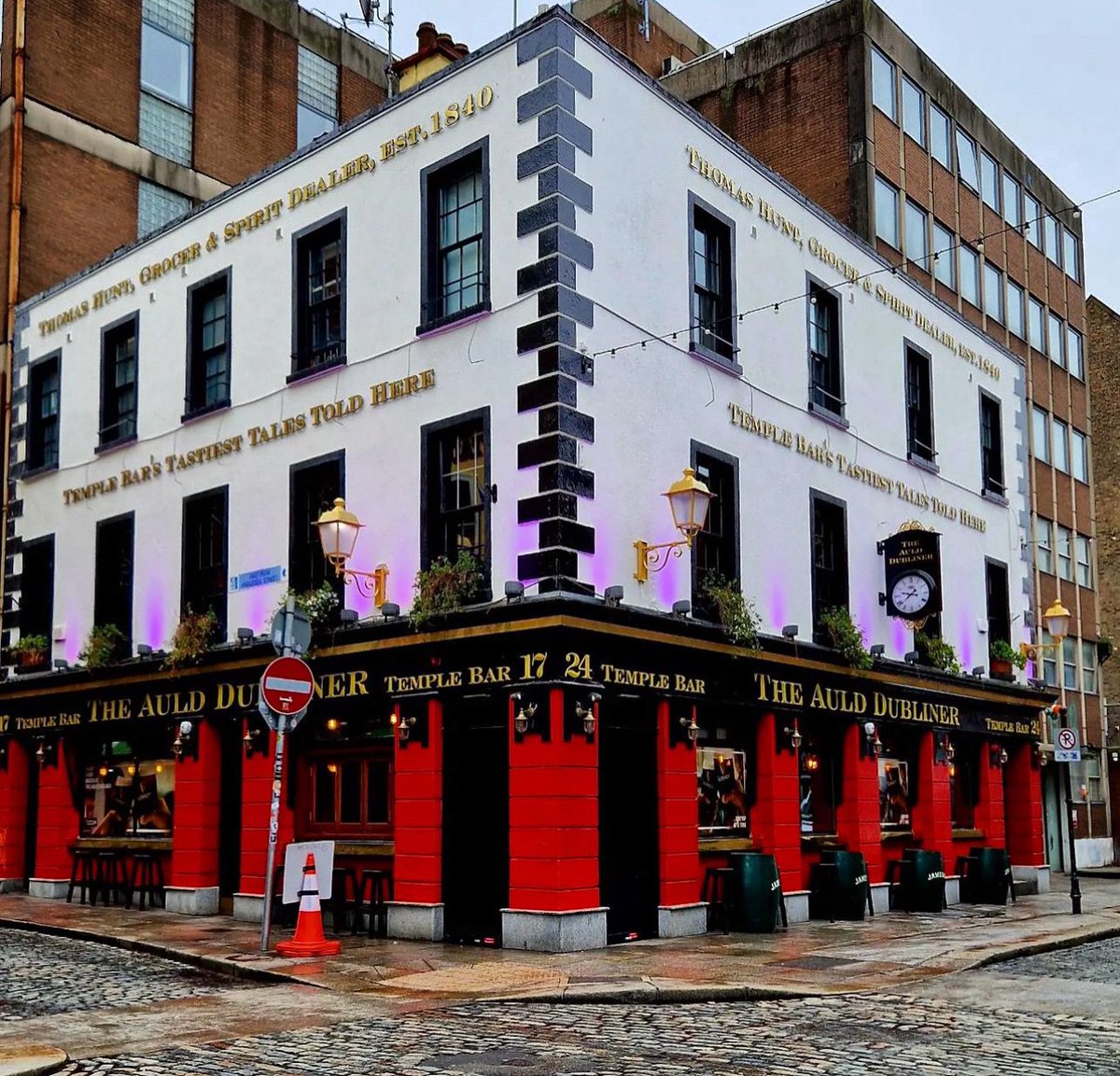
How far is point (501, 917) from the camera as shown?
633 inches

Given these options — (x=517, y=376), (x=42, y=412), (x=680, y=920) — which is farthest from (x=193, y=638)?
(x=680, y=920)

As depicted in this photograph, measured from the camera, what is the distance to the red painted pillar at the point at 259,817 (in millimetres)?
19250

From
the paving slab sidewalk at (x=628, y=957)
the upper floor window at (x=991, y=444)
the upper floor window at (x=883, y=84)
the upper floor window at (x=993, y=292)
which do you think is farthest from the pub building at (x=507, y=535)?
the upper floor window at (x=993, y=292)

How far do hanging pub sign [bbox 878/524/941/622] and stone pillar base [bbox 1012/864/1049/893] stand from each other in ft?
19.9

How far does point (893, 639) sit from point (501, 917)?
9.75m

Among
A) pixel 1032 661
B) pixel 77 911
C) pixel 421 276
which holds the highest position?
pixel 421 276

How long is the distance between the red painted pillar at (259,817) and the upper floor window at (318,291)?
524 centimetres

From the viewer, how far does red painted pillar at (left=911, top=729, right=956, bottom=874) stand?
23.3 metres

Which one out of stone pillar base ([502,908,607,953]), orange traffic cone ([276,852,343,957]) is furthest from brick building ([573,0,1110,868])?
orange traffic cone ([276,852,343,957])

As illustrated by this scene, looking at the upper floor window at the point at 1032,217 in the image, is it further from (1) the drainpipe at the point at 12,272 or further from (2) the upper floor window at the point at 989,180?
(1) the drainpipe at the point at 12,272

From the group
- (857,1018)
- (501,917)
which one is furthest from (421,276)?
(857,1018)

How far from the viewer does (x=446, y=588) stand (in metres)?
17.0

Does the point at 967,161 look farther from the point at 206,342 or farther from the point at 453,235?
the point at 453,235

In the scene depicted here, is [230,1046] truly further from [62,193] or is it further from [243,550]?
[62,193]
